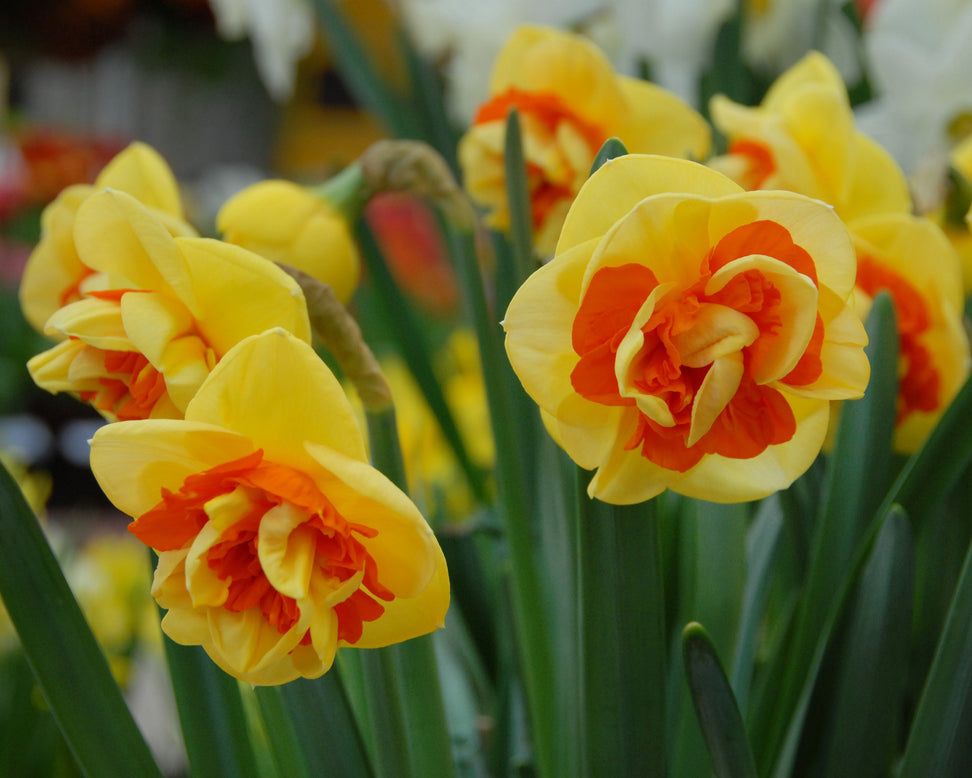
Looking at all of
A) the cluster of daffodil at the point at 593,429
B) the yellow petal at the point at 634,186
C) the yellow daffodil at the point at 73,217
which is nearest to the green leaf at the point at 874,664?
the cluster of daffodil at the point at 593,429

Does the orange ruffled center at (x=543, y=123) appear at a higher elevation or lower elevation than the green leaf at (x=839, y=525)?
higher

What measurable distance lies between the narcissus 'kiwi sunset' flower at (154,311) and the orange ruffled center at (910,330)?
22cm

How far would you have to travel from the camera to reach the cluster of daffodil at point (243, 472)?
0.20 metres

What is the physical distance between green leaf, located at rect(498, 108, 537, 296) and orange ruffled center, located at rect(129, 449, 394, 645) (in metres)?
0.14

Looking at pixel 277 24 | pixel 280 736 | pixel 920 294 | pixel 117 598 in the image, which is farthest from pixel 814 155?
pixel 117 598

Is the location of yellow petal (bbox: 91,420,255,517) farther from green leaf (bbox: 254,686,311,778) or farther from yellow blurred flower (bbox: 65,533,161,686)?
yellow blurred flower (bbox: 65,533,161,686)

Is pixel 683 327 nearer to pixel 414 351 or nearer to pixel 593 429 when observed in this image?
pixel 593 429

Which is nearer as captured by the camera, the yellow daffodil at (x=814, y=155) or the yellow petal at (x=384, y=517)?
the yellow petal at (x=384, y=517)

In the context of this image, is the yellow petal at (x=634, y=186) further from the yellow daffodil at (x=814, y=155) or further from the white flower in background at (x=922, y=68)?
the white flower in background at (x=922, y=68)

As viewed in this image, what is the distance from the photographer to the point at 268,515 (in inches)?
8.0

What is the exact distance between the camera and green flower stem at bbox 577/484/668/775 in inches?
9.8

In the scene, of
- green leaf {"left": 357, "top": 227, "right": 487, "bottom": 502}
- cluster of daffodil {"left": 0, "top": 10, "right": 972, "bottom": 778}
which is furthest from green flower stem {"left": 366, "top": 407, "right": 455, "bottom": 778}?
green leaf {"left": 357, "top": 227, "right": 487, "bottom": 502}

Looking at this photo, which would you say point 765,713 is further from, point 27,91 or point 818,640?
point 27,91

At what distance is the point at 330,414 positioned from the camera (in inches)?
8.2
